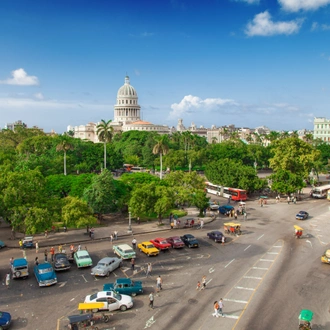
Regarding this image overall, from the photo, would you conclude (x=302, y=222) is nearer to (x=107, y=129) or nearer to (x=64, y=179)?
(x=64, y=179)

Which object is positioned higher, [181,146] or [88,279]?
[181,146]

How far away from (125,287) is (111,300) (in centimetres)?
195

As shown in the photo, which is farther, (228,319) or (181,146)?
(181,146)

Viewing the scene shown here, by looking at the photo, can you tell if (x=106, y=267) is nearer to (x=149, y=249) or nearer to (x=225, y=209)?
(x=149, y=249)

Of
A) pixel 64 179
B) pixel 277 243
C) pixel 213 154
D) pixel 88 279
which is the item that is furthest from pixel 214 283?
pixel 213 154

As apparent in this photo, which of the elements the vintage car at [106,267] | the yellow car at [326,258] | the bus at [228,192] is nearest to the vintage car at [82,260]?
the vintage car at [106,267]

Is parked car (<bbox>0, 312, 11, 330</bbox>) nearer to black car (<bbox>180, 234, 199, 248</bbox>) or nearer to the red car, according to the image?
the red car

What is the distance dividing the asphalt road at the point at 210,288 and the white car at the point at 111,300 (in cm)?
43

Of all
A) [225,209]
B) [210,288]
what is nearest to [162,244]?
[210,288]

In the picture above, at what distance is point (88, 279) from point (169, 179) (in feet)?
79.6

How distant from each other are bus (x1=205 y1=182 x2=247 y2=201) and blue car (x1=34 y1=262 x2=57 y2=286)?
3473 cm

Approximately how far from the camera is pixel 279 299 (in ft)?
76.2

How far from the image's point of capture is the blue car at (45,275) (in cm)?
2522

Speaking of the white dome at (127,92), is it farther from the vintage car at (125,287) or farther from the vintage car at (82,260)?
the vintage car at (125,287)
